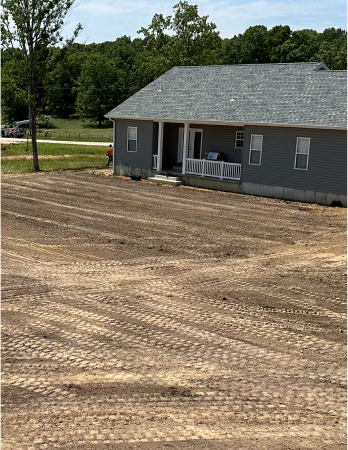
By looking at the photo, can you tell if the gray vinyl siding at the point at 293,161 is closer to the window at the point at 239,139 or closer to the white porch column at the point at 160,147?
the window at the point at 239,139

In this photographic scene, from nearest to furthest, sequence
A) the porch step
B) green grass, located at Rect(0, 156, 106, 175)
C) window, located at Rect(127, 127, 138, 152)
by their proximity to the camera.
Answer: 1. the porch step
2. window, located at Rect(127, 127, 138, 152)
3. green grass, located at Rect(0, 156, 106, 175)

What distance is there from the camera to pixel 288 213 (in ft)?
65.0

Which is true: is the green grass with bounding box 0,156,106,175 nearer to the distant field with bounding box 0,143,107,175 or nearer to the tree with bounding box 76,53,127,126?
the distant field with bounding box 0,143,107,175

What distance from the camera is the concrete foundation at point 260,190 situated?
71.3 feet

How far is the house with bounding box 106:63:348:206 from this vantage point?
860 inches

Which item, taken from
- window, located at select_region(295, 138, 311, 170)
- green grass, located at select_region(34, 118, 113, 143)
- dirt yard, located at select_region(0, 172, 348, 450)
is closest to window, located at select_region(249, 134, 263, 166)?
window, located at select_region(295, 138, 311, 170)

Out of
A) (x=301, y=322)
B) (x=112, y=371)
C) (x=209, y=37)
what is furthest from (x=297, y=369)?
(x=209, y=37)

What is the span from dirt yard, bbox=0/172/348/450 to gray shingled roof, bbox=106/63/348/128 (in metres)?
7.86

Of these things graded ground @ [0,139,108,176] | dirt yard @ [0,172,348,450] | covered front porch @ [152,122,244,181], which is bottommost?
graded ground @ [0,139,108,176]

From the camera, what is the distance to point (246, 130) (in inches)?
945

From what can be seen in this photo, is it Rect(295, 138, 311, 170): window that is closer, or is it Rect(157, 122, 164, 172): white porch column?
Rect(295, 138, 311, 170): window

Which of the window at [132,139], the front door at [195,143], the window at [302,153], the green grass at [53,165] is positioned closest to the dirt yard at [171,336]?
the window at [302,153]

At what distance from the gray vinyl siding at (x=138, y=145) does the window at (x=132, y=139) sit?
18 cm

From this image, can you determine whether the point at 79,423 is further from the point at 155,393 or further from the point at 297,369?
the point at 297,369
